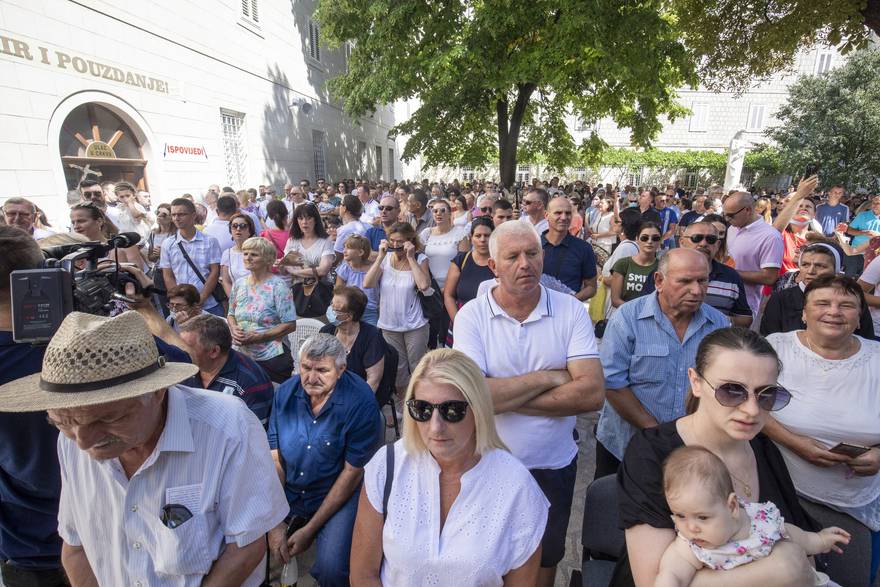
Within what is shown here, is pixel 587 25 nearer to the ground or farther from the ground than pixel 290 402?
farther from the ground

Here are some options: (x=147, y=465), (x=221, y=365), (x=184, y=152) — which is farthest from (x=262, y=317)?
(x=184, y=152)

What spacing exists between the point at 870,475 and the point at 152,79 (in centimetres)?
1282

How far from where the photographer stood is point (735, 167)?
18.7 metres

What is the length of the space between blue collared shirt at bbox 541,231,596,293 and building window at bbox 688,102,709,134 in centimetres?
3598

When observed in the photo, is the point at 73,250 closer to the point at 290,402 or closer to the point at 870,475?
the point at 290,402

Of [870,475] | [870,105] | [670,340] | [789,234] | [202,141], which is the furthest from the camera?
Answer: [870,105]

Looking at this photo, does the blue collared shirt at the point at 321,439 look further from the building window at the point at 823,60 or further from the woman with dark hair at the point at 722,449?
the building window at the point at 823,60

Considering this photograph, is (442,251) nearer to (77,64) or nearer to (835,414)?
(835,414)

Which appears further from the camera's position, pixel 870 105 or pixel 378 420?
pixel 870 105

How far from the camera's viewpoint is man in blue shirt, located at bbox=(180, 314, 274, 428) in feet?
8.96

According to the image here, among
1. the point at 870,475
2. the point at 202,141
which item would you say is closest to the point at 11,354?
the point at 870,475

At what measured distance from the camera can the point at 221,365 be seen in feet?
9.36

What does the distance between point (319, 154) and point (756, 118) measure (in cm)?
3243

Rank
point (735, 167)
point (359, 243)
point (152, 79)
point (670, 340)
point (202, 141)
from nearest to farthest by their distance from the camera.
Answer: point (670, 340) → point (359, 243) → point (152, 79) → point (202, 141) → point (735, 167)
